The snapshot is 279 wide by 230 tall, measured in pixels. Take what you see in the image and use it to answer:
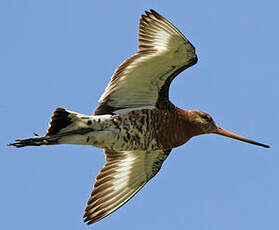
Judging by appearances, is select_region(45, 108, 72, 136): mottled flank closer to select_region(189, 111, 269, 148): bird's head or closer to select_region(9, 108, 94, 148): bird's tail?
select_region(9, 108, 94, 148): bird's tail

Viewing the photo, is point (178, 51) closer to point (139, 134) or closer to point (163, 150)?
point (139, 134)

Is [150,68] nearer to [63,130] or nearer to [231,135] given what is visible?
[63,130]

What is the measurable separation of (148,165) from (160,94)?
160 cm

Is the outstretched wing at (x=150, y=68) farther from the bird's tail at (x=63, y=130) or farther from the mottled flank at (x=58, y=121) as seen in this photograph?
the mottled flank at (x=58, y=121)

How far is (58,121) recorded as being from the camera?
9320 millimetres

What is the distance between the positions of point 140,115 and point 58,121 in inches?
51.8

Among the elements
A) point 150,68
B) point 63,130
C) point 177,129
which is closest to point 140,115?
point 177,129

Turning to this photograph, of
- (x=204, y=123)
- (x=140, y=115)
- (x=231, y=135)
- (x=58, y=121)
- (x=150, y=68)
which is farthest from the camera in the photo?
(x=231, y=135)

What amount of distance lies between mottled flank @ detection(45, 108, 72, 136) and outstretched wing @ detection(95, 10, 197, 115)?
2.05 ft

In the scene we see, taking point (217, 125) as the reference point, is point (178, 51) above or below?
above

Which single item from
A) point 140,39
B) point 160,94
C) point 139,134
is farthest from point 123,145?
point 140,39

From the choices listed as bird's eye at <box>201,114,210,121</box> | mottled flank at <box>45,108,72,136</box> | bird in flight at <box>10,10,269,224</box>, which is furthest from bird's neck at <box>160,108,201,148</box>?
mottled flank at <box>45,108,72,136</box>

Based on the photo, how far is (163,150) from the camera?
34.7 feet

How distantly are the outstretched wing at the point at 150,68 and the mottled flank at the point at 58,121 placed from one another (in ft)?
2.05
